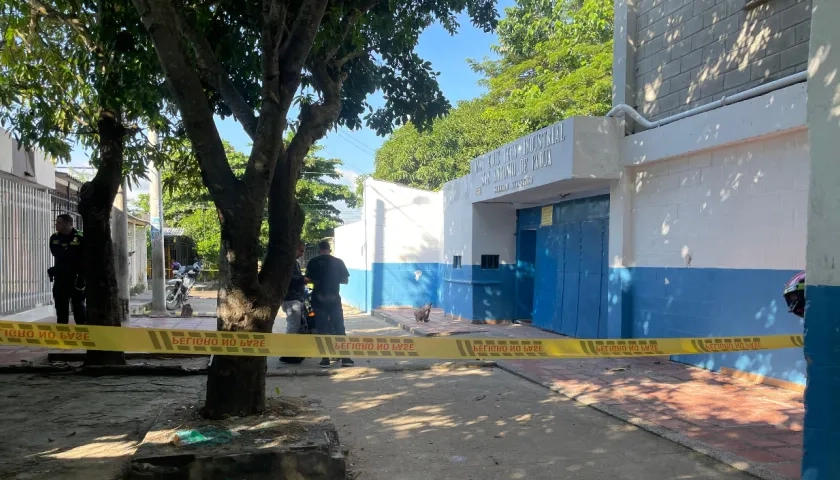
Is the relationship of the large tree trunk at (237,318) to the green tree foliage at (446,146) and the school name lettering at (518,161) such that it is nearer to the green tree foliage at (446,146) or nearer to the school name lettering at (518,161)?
the school name lettering at (518,161)

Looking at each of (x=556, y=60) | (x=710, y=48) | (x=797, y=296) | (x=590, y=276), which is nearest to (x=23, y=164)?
(x=590, y=276)

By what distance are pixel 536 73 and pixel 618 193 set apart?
47.3 feet

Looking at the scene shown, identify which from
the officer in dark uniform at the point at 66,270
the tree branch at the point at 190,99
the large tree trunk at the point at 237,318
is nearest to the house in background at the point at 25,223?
the officer in dark uniform at the point at 66,270

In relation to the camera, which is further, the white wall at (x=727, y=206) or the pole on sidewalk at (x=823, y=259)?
the white wall at (x=727, y=206)

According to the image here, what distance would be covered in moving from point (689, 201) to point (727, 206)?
66 centimetres

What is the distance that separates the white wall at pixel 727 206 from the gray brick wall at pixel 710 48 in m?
0.84

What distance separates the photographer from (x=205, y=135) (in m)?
4.29

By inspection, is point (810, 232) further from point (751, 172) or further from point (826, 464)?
point (751, 172)

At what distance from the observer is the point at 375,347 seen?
14.6 ft

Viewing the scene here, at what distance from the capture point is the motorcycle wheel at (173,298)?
17380mm

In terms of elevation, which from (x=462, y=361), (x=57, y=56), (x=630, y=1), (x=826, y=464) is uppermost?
(x=630, y=1)

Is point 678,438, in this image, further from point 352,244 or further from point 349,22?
point 352,244

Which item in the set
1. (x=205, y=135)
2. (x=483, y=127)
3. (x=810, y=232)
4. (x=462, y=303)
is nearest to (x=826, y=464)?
(x=810, y=232)

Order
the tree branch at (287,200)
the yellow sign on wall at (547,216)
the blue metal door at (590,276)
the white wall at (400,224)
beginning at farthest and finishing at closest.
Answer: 1. the white wall at (400,224)
2. the yellow sign on wall at (547,216)
3. the blue metal door at (590,276)
4. the tree branch at (287,200)
